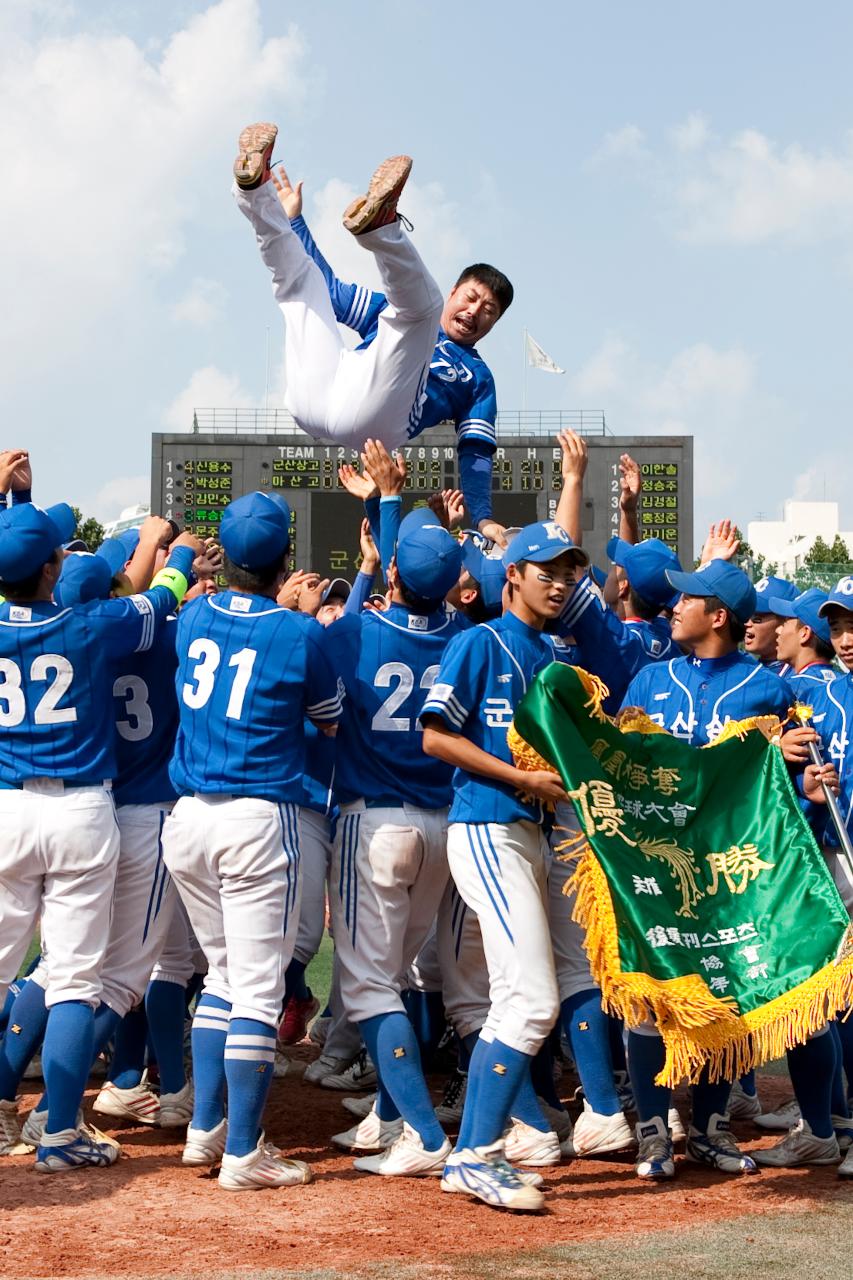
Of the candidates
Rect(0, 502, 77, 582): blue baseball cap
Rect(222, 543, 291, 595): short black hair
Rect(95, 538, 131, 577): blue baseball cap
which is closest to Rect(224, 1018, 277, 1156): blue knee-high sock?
Rect(222, 543, 291, 595): short black hair

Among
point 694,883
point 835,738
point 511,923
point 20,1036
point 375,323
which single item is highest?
point 375,323

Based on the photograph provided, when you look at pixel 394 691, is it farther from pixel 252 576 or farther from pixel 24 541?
pixel 24 541

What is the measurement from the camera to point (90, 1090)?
6867 mm

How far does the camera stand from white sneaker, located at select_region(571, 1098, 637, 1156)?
18.2 ft

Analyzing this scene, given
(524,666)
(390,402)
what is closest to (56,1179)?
(524,666)

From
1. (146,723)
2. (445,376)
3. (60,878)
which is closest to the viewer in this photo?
(60,878)

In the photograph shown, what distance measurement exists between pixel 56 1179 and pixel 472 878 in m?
1.92

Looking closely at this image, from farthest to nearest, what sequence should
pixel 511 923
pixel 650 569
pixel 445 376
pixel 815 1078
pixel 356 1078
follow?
1. pixel 445 376
2. pixel 356 1078
3. pixel 650 569
4. pixel 815 1078
5. pixel 511 923

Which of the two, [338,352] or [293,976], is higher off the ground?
[338,352]

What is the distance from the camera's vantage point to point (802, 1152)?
217 inches

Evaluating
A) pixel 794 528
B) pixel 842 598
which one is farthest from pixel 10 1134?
pixel 794 528

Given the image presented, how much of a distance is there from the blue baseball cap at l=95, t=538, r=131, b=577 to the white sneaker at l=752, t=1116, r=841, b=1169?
12.1ft

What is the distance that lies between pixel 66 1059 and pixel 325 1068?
1901 mm

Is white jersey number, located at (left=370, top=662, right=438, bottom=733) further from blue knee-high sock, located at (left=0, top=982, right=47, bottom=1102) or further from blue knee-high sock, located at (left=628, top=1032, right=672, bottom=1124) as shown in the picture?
blue knee-high sock, located at (left=0, top=982, right=47, bottom=1102)
